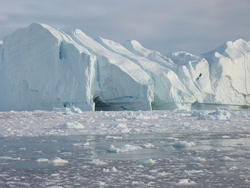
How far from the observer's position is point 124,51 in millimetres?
26359

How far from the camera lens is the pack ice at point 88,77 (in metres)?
21.6

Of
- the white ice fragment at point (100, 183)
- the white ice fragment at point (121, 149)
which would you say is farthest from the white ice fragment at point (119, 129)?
the white ice fragment at point (100, 183)

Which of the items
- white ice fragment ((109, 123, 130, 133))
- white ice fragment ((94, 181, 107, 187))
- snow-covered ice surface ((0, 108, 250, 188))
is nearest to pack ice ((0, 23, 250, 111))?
white ice fragment ((109, 123, 130, 133))

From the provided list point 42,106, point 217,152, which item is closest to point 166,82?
point 42,106

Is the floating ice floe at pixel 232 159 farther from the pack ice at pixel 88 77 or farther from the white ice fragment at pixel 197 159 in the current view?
the pack ice at pixel 88 77

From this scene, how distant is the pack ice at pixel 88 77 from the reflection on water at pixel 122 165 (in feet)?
48.7

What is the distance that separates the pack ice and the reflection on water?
1486 cm

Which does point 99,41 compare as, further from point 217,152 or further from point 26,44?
point 217,152

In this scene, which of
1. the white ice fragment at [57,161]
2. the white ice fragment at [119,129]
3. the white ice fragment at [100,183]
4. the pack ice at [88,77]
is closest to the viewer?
the white ice fragment at [100,183]

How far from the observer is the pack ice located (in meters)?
21.6

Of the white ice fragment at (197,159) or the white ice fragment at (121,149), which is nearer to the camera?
the white ice fragment at (197,159)

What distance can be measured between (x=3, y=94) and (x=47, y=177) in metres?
20.7

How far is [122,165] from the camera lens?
4.62 m

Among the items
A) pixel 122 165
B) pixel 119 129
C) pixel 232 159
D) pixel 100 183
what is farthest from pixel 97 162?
pixel 119 129
